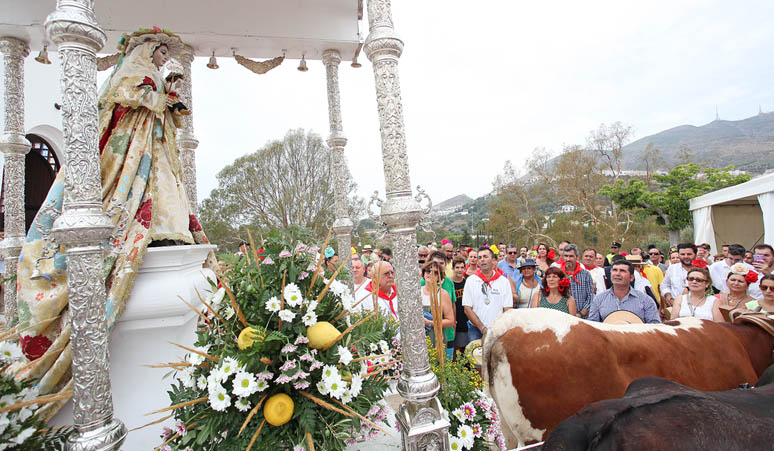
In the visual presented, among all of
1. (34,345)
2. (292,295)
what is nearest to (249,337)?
(292,295)

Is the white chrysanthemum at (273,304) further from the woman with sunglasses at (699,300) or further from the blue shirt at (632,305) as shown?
the woman with sunglasses at (699,300)

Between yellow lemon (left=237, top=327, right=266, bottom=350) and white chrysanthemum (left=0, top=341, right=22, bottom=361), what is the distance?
108 centimetres

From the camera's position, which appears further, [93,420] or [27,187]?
[27,187]

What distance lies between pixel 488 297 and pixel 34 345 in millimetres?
4298

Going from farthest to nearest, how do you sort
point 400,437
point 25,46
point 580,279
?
1. point 580,279
2. point 25,46
3. point 400,437

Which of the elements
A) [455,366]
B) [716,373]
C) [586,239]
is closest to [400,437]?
[455,366]

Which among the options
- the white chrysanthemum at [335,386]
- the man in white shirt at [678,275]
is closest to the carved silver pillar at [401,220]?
the white chrysanthemum at [335,386]

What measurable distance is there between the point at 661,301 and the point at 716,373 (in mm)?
4815

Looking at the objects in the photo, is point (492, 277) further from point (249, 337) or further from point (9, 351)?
point (9, 351)

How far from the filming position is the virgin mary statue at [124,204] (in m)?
2.34

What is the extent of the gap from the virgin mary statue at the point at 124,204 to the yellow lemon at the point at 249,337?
118 centimetres

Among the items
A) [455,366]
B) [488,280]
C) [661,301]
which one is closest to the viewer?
[455,366]

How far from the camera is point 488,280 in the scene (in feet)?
16.1

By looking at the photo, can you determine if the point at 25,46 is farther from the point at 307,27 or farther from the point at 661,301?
the point at 661,301
